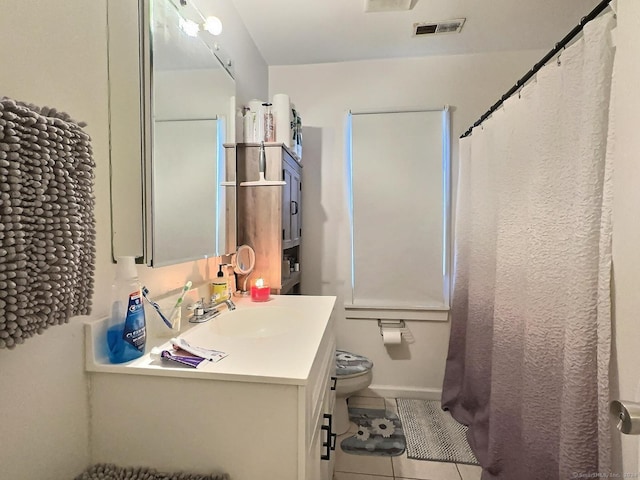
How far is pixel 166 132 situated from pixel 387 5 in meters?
1.31

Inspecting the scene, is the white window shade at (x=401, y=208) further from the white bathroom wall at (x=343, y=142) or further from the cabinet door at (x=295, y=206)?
the cabinet door at (x=295, y=206)

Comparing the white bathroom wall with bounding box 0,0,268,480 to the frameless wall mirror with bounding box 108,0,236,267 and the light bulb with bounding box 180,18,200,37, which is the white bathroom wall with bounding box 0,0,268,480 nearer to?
the frameless wall mirror with bounding box 108,0,236,267

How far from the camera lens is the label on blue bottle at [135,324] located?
771mm

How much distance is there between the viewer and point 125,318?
2.58 feet

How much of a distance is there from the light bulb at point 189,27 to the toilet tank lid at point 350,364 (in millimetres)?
1733

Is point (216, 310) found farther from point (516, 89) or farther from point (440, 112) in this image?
point (440, 112)

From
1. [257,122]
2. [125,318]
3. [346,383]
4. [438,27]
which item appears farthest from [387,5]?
[346,383]

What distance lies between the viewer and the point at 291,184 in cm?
185

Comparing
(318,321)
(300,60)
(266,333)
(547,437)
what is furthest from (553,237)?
(300,60)

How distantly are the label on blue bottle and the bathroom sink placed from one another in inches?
14.4

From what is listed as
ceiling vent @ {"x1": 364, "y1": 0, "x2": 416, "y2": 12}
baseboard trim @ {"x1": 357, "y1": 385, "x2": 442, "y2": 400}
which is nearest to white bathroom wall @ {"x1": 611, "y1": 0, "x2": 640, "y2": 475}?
ceiling vent @ {"x1": 364, "y1": 0, "x2": 416, "y2": 12}

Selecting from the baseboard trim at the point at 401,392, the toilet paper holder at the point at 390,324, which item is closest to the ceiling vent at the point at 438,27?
the toilet paper holder at the point at 390,324

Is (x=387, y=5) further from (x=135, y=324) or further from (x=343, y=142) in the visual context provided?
(x=135, y=324)

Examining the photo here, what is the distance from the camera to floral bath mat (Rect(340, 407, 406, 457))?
1.68 meters
